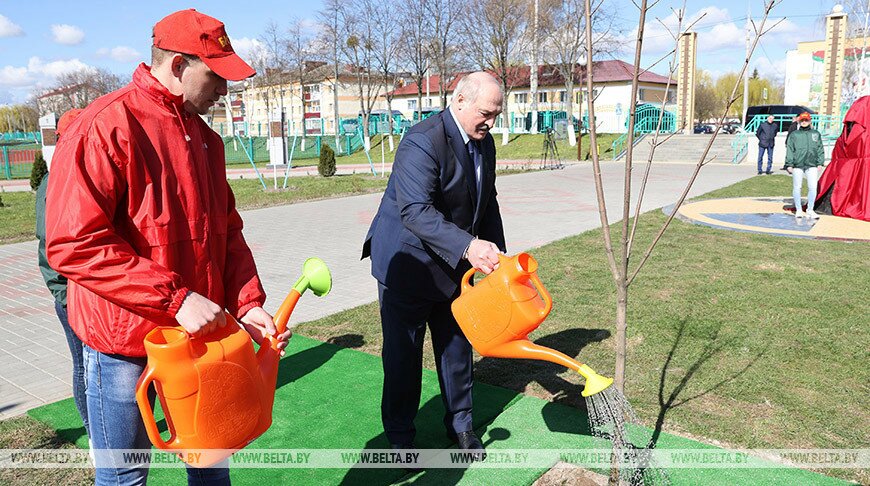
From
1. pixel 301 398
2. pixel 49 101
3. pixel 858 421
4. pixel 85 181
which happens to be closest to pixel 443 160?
pixel 85 181

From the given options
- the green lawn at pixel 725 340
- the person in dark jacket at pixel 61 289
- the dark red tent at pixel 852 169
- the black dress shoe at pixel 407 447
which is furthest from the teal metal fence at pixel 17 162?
the black dress shoe at pixel 407 447

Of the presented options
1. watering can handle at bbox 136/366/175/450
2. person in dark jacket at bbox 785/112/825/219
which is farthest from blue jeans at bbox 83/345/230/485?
person in dark jacket at bbox 785/112/825/219

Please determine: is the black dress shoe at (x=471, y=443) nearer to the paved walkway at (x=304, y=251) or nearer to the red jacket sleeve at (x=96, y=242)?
the red jacket sleeve at (x=96, y=242)

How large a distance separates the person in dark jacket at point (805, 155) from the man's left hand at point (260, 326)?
387 inches

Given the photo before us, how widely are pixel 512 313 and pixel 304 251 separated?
667 cm

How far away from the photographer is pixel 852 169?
31.9 ft

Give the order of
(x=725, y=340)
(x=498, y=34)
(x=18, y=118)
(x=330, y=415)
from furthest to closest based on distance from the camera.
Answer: (x=18, y=118), (x=498, y=34), (x=725, y=340), (x=330, y=415)

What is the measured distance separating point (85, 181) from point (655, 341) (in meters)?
3.97

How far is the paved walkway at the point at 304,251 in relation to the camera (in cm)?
448

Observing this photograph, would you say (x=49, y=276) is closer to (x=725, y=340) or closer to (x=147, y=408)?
(x=147, y=408)

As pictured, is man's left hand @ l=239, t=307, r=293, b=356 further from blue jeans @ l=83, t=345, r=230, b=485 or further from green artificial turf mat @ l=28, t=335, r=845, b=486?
green artificial turf mat @ l=28, t=335, r=845, b=486

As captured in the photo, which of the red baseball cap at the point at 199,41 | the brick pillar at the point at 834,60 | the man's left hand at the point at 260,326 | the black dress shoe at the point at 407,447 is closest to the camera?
the red baseball cap at the point at 199,41

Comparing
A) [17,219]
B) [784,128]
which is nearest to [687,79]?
[784,128]

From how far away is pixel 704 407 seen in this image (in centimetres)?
357
